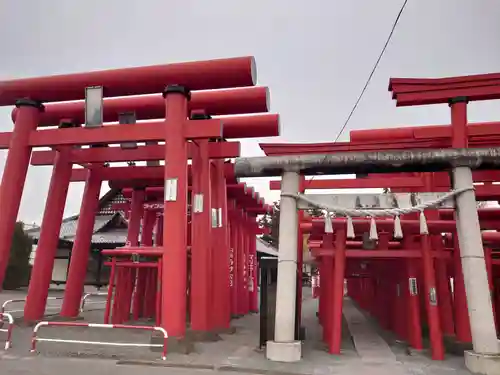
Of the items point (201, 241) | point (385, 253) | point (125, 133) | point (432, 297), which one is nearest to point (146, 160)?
point (125, 133)

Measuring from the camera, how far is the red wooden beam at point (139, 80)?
9.41 meters

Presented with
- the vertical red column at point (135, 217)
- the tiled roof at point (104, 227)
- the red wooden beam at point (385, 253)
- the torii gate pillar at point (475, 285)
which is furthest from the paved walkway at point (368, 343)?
the tiled roof at point (104, 227)

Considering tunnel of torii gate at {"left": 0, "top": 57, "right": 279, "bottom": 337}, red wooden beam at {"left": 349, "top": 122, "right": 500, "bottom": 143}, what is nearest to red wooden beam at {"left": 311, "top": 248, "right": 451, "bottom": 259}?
red wooden beam at {"left": 349, "top": 122, "right": 500, "bottom": 143}

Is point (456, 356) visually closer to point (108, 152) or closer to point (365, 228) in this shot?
point (365, 228)

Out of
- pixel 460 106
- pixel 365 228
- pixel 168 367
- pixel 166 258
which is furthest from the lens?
pixel 365 228

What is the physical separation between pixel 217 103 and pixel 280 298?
5369 mm

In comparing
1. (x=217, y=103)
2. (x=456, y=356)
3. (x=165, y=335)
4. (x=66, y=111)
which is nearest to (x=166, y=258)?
(x=165, y=335)

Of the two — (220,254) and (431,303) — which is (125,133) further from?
(431,303)

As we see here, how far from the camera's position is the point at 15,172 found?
415 inches

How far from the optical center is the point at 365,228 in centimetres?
1032

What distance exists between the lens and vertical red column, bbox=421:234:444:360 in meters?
9.08

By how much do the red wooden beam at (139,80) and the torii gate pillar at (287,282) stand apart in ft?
8.14

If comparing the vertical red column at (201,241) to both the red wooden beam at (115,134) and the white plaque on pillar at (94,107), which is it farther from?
the white plaque on pillar at (94,107)

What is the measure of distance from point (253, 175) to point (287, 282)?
7.38 feet
